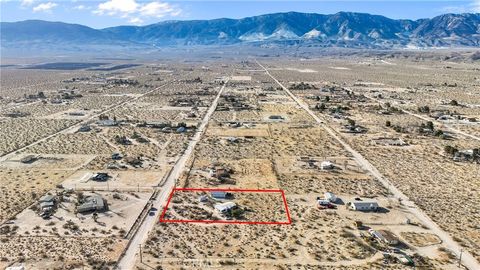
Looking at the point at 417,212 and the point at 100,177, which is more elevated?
the point at 100,177

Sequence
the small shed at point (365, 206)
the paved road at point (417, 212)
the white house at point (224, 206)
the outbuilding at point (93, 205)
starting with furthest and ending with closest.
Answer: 1. the small shed at point (365, 206)
2. the white house at point (224, 206)
3. the outbuilding at point (93, 205)
4. the paved road at point (417, 212)

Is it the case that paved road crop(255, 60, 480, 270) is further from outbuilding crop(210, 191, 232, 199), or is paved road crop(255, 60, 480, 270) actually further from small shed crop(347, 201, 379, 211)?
outbuilding crop(210, 191, 232, 199)

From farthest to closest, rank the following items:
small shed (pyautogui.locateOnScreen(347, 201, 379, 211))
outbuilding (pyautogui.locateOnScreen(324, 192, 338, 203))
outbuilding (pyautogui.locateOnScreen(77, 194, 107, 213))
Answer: outbuilding (pyautogui.locateOnScreen(324, 192, 338, 203))
small shed (pyautogui.locateOnScreen(347, 201, 379, 211))
outbuilding (pyautogui.locateOnScreen(77, 194, 107, 213))

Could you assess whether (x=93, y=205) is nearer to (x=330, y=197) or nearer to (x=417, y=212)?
(x=330, y=197)

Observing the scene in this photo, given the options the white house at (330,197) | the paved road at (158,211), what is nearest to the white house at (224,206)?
the paved road at (158,211)

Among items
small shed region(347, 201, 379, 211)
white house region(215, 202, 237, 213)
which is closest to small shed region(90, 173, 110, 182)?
white house region(215, 202, 237, 213)

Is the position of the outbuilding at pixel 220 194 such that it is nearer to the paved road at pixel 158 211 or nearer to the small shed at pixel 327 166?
the paved road at pixel 158 211

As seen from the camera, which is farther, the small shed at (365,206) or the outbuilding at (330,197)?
the outbuilding at (330,197)

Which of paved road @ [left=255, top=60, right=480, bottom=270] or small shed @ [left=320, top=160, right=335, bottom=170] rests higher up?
small shed @ [left=320, top=160, right=335, bottom=170]

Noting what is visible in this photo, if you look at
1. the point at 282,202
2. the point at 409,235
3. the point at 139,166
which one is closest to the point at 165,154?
the point at 139,166

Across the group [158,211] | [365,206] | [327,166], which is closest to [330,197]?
[365,206]

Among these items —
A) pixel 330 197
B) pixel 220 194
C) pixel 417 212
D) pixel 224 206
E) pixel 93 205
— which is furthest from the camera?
pixel 220 194
